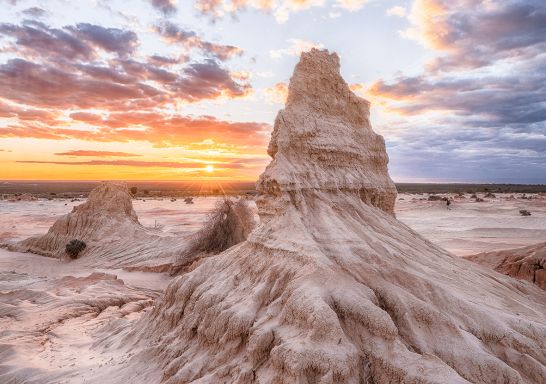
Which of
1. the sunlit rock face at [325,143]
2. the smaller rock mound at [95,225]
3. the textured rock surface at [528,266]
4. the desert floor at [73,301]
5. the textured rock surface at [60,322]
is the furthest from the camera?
the smaller rock mound at [95,225]

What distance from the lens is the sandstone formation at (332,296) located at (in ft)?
16.0

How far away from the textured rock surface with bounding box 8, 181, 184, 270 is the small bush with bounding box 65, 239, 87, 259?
0.75ft

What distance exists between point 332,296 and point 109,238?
19.8 meters

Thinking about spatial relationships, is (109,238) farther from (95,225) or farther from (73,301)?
(73,301)

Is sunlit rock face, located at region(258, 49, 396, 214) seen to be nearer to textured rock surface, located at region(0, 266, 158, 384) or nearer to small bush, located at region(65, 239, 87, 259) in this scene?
textured rock surface, located at region(0, 266, 158, 384)

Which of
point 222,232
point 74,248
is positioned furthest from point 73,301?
point 74,248

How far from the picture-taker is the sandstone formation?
487cm

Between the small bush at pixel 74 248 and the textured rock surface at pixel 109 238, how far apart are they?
23 centimetres

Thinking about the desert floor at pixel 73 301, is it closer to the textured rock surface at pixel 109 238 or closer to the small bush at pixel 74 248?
the small bush at pixel 74 248

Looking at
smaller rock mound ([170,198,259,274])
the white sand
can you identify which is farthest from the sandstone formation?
the white sand

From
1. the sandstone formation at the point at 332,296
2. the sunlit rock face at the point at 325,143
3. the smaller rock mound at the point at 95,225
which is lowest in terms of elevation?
the smaller rock mound at the point at 95,225

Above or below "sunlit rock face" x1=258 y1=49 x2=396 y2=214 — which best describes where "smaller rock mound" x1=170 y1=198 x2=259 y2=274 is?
below

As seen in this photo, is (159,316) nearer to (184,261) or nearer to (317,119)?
(317,119)

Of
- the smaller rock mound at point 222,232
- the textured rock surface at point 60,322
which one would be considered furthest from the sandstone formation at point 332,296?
the smaller rock mound at point 222,232
